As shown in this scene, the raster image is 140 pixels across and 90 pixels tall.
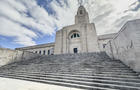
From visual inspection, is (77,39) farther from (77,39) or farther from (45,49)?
(45,49)

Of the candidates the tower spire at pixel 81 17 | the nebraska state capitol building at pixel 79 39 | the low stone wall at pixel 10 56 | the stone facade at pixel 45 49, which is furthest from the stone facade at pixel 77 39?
the low stone wall at pixel 10 56

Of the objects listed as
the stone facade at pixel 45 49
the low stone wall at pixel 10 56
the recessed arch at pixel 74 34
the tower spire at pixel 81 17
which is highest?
the tower spire at pixel 81 17

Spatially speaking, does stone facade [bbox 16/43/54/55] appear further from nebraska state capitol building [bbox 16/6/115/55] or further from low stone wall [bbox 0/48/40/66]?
low stone wall [bbox 0/48/40/66]

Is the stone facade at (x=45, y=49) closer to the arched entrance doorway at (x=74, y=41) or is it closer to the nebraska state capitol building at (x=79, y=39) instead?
the nebraska state capitol building at (x=79, y=39)

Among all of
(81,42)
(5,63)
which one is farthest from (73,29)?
(5,63)

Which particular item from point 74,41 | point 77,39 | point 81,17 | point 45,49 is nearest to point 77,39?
point 77,39

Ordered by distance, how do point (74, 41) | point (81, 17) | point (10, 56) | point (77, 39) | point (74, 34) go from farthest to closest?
point (81, 17), point (74, 34), point (74, 41), point (77, 39), point (10, 56)

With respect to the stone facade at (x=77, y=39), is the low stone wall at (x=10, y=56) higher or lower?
lower

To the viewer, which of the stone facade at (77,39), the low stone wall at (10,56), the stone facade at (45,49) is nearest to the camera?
the low stone wall at (10,56)

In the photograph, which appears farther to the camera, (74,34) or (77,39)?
(74,34)

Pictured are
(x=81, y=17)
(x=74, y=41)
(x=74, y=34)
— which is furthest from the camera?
(x=81, y=17)

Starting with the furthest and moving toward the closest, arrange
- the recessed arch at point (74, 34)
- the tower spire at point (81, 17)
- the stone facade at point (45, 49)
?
the tower spire at point (81, 17)
the stone facade at point (45, 49)
the recessed arch at point (74, 34)

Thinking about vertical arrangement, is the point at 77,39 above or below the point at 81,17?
below

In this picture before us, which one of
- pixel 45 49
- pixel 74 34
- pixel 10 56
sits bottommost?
pixel 10 56
